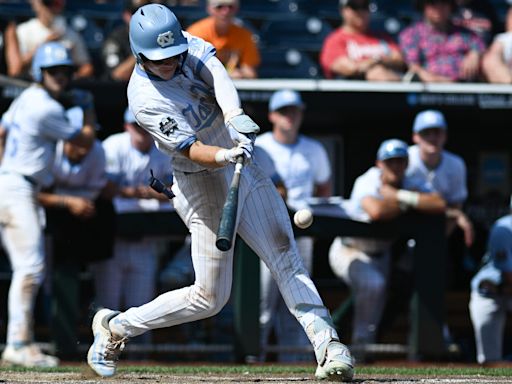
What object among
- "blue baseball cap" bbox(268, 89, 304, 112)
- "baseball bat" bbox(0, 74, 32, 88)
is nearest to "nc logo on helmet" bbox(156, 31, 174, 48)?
"blue baseball cap" bbox(268, 89, 304, 112)

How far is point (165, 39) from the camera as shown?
16.2ft

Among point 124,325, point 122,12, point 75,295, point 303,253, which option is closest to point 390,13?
point 122,12

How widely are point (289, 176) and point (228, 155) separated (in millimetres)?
3490

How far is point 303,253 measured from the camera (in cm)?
822

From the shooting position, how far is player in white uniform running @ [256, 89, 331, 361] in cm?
812

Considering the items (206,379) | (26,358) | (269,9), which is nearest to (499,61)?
(269,9)

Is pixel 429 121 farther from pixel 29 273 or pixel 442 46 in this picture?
pixel 29 273

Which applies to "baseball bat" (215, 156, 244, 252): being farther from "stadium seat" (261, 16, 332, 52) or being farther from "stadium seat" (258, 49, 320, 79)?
"stadium seat" (261, 16, 332, 52)

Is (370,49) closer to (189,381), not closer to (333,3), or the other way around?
(333,3)

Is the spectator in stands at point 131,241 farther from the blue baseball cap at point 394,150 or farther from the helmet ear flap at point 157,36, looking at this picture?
the helmet ear flap at point 157,36

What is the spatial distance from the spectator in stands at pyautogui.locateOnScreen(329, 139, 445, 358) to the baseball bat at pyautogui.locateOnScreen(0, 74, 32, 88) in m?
2.56

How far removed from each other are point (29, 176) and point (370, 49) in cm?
314

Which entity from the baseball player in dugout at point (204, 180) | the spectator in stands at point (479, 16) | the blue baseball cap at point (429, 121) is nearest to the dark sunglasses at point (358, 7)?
the spectator in stands at point (479, 16)

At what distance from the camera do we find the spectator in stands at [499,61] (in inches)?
361
